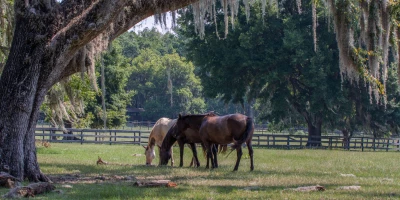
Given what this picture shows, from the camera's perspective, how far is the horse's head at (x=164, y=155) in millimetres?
16391

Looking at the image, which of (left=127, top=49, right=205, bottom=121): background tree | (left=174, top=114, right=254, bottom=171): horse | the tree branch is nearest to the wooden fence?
(left=174, top=114, right=254, bottom=171): horse

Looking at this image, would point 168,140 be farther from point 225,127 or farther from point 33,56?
point 33,56

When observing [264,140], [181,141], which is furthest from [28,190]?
[264,140]

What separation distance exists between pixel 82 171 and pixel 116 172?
2.60 feet

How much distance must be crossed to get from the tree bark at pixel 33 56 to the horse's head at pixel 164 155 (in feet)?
22.1

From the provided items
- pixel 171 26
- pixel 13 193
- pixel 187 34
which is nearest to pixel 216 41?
pixel 187 34

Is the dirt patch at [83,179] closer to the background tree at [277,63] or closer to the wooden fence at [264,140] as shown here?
the wooden fence at [264,140]

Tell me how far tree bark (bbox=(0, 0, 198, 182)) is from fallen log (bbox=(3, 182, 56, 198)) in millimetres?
1343

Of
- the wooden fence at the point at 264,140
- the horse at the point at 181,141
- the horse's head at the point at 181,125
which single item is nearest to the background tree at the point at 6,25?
the horse's head at the point at 181,125

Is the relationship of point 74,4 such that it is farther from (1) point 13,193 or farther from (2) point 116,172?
(2) point 116,172

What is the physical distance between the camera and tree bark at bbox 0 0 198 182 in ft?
30.9

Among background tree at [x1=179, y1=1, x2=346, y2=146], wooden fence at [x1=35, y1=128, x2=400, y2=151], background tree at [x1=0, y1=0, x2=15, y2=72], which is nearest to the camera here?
background tree at [x1=0, y1=0, x2=15, y2=72]

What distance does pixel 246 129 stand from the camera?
1385 centimetres

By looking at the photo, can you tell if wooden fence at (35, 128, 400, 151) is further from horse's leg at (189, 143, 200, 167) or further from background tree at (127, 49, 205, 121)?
background tree at (127, 49, 205, 121)
